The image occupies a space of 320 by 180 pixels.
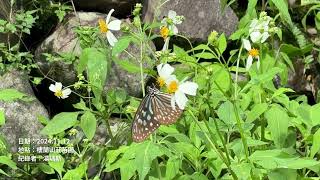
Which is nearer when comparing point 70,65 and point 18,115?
point 18,115

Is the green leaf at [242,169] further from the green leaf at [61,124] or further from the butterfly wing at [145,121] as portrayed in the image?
the green leaf at [61,124]

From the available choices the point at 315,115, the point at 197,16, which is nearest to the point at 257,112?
the point at 315,115

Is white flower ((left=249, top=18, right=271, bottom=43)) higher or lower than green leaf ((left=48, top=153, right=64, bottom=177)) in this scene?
higher

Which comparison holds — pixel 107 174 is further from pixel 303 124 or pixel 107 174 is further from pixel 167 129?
pixel 303 124

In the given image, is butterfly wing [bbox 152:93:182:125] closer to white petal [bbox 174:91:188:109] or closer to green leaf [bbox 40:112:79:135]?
white petal [bbox 174:91:188:109]

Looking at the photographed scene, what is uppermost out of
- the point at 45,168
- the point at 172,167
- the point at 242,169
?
the point at 242,169

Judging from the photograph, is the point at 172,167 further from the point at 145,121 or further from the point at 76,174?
the point at 76,174

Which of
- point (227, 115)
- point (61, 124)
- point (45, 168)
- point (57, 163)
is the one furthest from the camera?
point (45, 168)

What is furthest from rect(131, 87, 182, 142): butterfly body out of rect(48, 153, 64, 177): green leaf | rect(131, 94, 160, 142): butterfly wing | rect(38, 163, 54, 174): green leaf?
rect(38, 163, 54, 174): green leaf
